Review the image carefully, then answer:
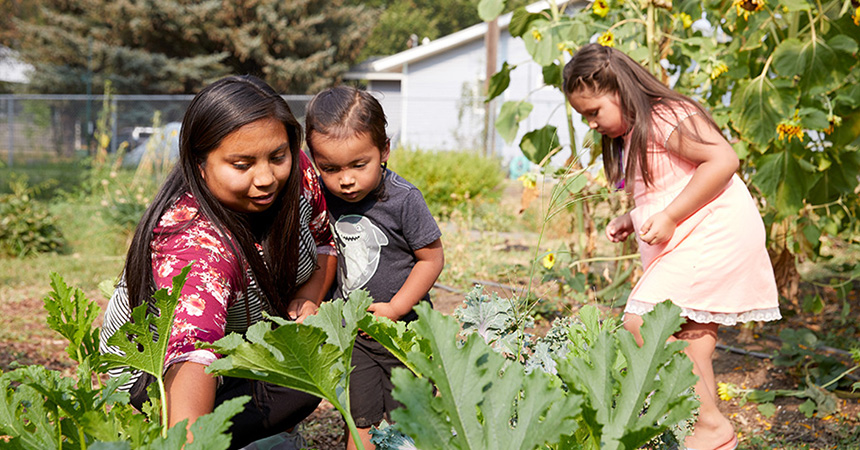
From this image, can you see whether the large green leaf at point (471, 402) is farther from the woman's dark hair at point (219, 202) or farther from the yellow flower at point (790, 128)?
the yellow flower at point (790, 128)

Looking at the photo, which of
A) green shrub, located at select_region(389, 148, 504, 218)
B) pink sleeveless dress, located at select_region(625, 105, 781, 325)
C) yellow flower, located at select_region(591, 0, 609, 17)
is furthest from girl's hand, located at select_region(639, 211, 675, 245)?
green shrub, located at select_region(389, 148, 504, 218)

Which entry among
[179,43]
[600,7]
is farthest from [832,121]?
[179,43]

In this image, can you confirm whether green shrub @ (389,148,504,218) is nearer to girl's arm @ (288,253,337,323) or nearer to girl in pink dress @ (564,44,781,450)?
girl in pink dress @ (564,44,781,450)

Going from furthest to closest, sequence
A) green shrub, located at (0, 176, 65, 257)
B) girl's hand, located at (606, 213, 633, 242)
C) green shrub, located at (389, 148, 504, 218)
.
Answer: green shrub, located at (389, 148, 504, 218), green shrub, located at (0, 176, 65, 257), girl's hand, located at (606, 213, 633, 242)

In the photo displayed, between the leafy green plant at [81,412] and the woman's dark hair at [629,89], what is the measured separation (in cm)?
179

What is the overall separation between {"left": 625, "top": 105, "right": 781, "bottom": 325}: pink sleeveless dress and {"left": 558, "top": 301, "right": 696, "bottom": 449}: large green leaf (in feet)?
4.94

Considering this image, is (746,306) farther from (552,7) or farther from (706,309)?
(552,7)

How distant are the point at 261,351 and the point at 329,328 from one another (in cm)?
10

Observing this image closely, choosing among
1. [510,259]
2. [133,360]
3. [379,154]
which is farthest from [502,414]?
[510,259]

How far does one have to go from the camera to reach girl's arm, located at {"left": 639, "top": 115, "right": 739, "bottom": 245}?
220 cm

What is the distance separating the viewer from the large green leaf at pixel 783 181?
3059 millimetres

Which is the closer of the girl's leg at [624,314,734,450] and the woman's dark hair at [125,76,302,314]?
the woman's dark hair at [125,76,302,314]

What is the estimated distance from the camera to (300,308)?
6.32ft

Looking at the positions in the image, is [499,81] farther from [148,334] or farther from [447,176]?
[447,176]
